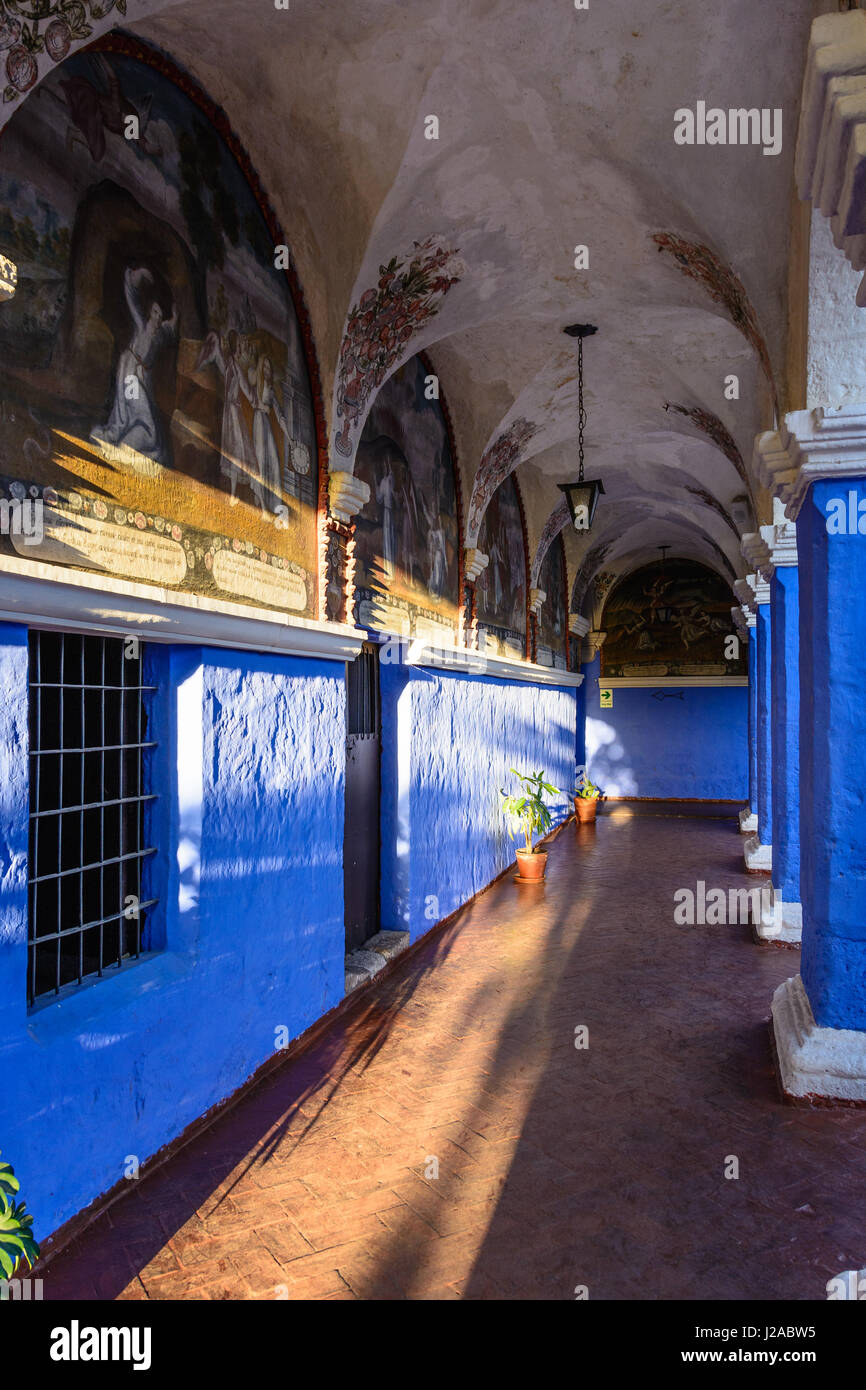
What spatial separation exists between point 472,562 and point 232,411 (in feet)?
16.4

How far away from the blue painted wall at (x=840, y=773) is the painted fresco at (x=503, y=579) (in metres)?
5.88

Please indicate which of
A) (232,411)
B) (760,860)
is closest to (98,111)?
(232,411)

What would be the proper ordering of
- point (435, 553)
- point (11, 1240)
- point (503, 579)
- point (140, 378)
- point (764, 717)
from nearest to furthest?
1. point (11, 1240)
2. point (140, 378)
3. point (435, 553)
4. point (764, 717)
5. point (503, 579)

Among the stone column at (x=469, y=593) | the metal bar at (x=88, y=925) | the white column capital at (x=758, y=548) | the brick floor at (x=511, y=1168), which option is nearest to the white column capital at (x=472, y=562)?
the stone column at (x=469, y=593)

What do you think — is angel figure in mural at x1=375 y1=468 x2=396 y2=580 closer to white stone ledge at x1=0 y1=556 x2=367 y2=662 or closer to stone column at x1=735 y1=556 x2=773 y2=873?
white stone ledge at x1=0 y1=556 x2=367 y2=662

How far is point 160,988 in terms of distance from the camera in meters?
3.76

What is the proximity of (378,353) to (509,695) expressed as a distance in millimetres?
5902

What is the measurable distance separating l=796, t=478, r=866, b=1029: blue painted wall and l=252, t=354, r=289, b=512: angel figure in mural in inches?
121

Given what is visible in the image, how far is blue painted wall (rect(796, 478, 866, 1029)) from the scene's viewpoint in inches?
162

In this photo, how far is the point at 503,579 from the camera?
38.1 feet

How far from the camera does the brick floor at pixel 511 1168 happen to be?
294 centimetres

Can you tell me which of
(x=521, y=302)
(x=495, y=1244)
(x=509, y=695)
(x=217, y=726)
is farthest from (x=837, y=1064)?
(x=509, y=695)

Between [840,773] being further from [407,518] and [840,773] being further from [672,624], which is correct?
[672,624]
